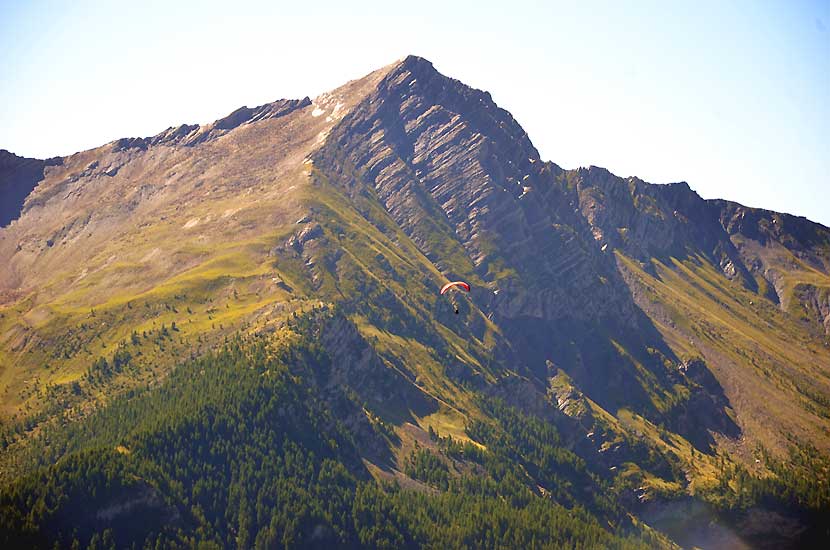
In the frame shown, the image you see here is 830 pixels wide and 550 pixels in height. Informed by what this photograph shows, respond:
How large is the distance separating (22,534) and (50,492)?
40.8 ft

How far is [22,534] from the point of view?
18938 cm

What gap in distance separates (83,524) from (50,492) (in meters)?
11.1

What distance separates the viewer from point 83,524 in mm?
199250

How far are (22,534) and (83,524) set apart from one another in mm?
14063

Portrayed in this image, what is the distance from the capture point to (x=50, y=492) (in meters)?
200
